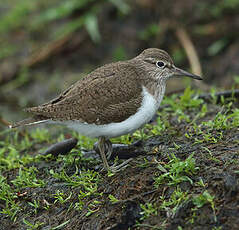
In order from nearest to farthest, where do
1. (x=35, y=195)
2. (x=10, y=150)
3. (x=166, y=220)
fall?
(x=166, y=220), (x=35, y=195), (x=10, y=150)

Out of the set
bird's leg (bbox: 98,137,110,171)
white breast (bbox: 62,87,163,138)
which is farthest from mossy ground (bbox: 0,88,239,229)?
white breast (bbox: 62,87,163,138)

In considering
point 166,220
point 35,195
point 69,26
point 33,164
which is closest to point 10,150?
point 33,164

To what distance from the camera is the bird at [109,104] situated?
495 cm

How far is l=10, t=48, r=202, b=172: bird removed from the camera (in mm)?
4945

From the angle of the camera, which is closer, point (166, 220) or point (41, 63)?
point (166, 220)

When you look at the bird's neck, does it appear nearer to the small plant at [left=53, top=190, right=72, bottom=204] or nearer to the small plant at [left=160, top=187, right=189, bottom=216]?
the small plant at [left=160, top=187, right=189, bottom=216]

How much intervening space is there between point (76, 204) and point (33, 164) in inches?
55.3

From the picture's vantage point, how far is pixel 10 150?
6727 millimetres

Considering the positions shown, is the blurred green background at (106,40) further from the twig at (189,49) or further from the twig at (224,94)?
the twig at (224,94)

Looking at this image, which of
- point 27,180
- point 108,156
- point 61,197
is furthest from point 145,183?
point 27,180

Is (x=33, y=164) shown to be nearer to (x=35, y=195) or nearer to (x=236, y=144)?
(x=35, y=195)

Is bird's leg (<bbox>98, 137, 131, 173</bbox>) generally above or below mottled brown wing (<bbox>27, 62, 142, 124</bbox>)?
below

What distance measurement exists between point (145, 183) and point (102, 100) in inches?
46.4

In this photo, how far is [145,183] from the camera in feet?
14.8
